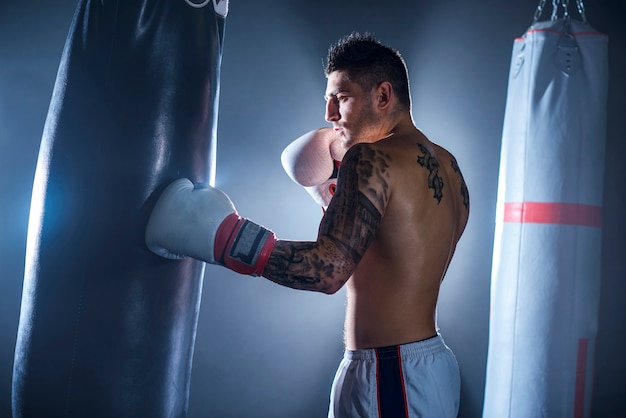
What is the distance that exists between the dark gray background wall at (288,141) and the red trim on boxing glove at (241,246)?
88.6 inches

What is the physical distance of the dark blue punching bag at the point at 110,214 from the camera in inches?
51.4

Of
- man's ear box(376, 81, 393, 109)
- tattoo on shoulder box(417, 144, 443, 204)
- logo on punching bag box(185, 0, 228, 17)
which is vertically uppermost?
logo on punching bag box(185, 0, 228, 17)

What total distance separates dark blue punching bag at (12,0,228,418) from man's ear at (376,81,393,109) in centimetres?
52

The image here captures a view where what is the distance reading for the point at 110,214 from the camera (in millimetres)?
1308

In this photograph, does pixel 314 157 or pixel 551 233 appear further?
pixel 551 233

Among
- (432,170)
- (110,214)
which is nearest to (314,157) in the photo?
(432,170)

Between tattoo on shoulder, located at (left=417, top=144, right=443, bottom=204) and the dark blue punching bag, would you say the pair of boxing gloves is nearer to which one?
the dark blue punching bag

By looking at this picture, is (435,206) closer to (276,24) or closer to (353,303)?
(353,303)

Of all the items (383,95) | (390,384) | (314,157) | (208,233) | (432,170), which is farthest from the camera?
(314,157)

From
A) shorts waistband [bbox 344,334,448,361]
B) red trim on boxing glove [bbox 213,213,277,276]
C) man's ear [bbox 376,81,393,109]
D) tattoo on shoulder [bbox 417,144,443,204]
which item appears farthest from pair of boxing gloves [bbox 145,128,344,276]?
man's ear [bbox 376,81,393,109]

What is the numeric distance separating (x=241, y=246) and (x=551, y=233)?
1.67 meters

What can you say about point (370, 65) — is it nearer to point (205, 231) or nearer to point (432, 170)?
point (432, 170)

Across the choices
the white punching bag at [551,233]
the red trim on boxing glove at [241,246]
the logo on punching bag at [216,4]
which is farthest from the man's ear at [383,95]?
the white punching bag at [551,233]

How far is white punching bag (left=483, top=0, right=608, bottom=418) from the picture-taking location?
237cm
